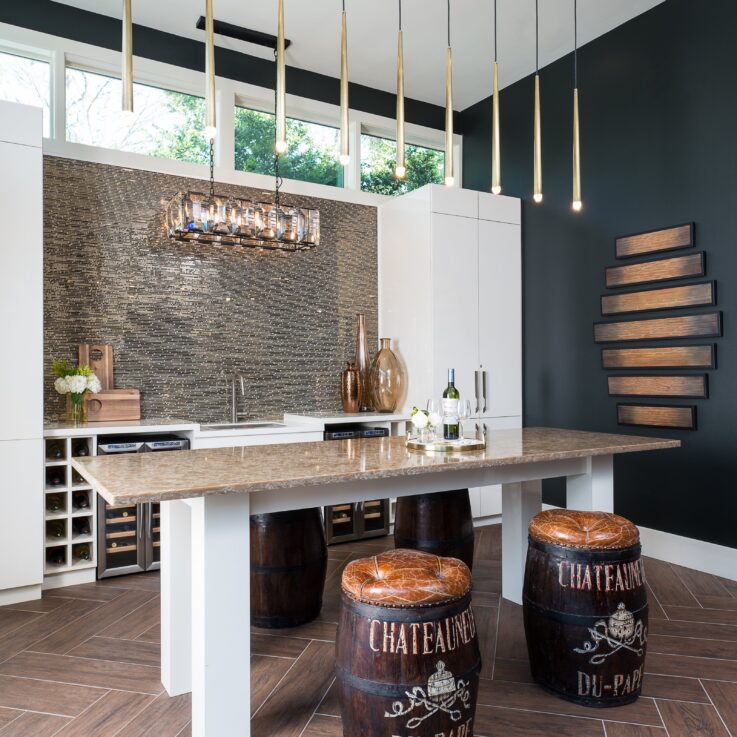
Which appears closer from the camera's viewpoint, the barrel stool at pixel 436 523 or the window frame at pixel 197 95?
the barrel stool at pixel 436 523

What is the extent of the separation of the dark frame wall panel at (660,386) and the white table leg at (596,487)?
1257 mm

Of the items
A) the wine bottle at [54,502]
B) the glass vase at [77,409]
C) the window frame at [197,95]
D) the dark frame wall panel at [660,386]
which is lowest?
the wine bottle at [54,502]

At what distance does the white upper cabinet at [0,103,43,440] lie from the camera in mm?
3387

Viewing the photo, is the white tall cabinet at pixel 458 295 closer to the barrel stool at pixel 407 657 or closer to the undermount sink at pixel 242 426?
the undermount sink at pixel 242 426

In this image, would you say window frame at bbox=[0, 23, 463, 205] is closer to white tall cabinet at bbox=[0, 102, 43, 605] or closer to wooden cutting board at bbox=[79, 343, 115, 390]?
white tall cabinet at bbox=[0, 102, 43, 605]

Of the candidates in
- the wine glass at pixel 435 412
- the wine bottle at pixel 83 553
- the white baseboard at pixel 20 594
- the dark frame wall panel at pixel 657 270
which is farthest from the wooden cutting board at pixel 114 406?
the dark frame wall panel at pixel 657 270

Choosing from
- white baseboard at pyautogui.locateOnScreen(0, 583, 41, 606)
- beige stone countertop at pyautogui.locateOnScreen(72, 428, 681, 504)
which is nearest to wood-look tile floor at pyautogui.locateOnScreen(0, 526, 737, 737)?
white baseboard at pyautogui.locateOnScreen(0, 583, 41, 606)

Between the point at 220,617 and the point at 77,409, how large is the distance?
2.32 meters

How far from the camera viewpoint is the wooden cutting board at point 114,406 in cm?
391

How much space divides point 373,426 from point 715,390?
2.21 meters

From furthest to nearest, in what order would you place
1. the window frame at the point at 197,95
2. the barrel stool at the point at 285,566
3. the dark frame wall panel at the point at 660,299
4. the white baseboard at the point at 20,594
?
the window frame at the point at 197,95 < the dark frame wall panel at the point at 660,299 < the white baseboard at the point at 20,594 < the barrel stool at the point at 285,566

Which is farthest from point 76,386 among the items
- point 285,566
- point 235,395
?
point 285,566

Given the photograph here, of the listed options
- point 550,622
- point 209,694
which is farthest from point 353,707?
point 550,622

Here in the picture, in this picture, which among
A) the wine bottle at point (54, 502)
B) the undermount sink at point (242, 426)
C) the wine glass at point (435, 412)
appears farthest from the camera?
the undermount sink at point (242, 426)
